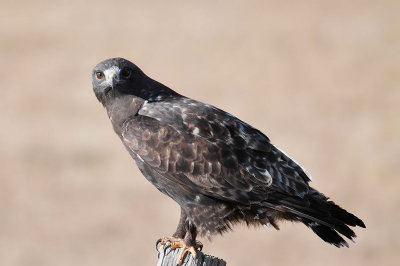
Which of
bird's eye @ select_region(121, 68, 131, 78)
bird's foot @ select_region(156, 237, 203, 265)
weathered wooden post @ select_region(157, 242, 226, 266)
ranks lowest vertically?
weathered wooden post @ select_region(157, 242, 226, 266)

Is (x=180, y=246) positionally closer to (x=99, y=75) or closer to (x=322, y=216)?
(x=322, y=216)

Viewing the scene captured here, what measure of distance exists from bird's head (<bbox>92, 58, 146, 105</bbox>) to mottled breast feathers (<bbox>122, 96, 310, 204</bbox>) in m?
0.41

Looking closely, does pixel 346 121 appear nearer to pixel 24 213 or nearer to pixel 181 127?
pixel 24 213

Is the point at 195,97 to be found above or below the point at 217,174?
above

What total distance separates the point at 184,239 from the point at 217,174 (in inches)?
26.0

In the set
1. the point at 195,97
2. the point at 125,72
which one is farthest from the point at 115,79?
Result: the point at 195,97

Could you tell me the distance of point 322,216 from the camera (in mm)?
6773

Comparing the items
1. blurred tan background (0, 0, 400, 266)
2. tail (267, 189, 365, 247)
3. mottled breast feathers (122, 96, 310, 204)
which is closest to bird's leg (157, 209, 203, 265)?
mottled breast feathers (122, 96, 310, 204)

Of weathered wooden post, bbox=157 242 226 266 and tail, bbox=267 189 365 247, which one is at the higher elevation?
tail, bbox=267 189 365 247

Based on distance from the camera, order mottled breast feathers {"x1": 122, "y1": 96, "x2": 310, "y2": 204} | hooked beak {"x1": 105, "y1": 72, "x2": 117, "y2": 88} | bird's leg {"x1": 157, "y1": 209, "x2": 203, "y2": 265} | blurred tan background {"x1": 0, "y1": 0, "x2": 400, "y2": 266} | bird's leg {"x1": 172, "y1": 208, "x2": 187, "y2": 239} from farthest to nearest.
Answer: blurred tan background {"x1": 0, "y1": 0, "x2": 400, "y2": 266} → hooked beak {"x1": 105, "y1": 72, "x2": 117, "y2": 88} → bird's leg {"x1": 172, "y1": 208, "x2": 187, "y2": 239} → mottled breast feathers {"x1": 122, "y1": 96, "x2": 310, "y2": 204} → bird's leg {"x1": 157, "y1": 209, "x2": 203, "y2": 265}

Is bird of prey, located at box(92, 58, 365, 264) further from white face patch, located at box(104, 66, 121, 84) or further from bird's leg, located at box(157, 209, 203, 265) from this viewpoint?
white face patch, located at box(104, 66, 121, 84)

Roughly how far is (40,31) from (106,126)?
7898mm

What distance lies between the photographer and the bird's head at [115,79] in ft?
24.6

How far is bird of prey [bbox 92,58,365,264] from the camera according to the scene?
22.7 feet
